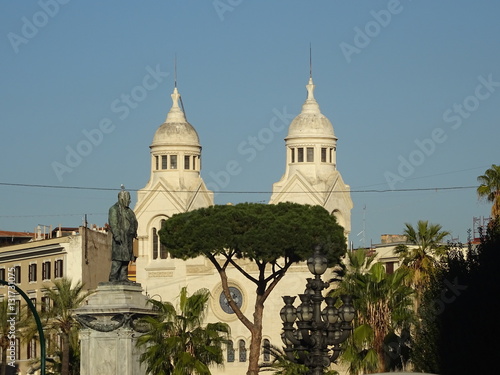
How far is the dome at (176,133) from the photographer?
11012 cm

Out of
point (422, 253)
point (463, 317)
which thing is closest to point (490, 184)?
point (422, 253)

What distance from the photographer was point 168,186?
109 metres

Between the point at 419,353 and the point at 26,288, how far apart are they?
172 feet

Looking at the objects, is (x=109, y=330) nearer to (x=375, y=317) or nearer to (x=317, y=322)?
(x=317, y=322)

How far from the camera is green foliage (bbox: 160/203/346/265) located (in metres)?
78.7

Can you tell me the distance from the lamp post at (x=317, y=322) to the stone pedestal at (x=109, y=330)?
8.18 metres

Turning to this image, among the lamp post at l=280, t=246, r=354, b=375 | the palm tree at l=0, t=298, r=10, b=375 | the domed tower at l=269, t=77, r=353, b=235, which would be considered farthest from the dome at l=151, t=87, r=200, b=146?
the lamp post at l=280, t=246, r=354, b=375

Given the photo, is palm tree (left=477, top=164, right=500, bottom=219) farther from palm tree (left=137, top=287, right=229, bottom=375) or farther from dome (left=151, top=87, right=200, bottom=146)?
Answer: dome (left=151, top=87, right=200, bottom=146)

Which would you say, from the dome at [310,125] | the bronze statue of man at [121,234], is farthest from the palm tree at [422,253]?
the dome at [310,125]

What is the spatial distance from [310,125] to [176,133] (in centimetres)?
1028

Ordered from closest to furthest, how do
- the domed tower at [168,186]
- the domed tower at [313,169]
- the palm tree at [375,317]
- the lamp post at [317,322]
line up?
1. the lamp post at [317,322]
2. the palm tree at [375,317]
3. the domed tower at [313,169]
4. the domed tower at [168,186]

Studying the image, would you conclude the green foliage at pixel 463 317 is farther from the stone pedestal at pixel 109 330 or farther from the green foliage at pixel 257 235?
the green foliage at pixel 257 235

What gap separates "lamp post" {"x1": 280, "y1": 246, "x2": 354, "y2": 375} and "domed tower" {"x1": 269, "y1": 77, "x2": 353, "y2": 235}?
230 ft

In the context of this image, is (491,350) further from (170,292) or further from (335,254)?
(170,292)
